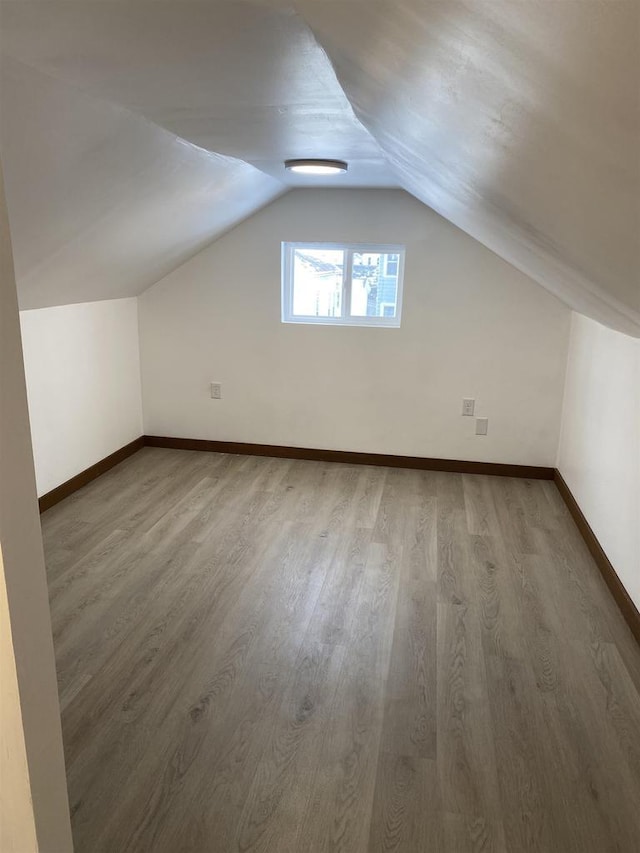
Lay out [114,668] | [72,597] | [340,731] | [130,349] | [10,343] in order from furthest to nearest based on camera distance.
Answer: [130,349], [72,597], [114,668], [340,731], [10,343]

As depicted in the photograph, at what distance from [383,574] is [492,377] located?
1.79m

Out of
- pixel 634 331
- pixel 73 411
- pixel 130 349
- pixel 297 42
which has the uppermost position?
pixel 297 42

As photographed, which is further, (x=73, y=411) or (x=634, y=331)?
(x=73, y=411)

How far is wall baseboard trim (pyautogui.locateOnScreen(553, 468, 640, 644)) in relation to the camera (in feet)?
8.52

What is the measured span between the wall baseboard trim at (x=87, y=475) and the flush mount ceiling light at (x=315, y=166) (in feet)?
7.07

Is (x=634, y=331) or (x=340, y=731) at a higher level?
(x=634, y=331)

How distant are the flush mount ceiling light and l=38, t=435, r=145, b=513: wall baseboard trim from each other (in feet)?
7.07

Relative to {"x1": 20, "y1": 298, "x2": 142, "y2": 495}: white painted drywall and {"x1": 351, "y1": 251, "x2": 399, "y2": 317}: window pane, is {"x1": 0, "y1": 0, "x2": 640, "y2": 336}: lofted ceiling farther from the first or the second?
{"x1": 351, "y1": 251, "x2": 399, "y2": 317}: window pane

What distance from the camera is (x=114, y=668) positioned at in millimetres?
2330

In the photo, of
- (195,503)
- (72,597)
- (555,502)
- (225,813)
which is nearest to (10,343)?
(225,813)

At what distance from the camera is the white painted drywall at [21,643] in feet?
2.89

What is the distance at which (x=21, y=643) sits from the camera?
957 mm

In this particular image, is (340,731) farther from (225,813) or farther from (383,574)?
(383,574)

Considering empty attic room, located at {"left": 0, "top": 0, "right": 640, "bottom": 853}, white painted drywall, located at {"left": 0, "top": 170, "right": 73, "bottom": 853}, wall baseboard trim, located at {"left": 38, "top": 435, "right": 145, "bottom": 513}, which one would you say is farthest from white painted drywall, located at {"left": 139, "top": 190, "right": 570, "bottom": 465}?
white painted drywall, located at {"left": 0, "top": 170, "right": 73, "bottom": 853}
